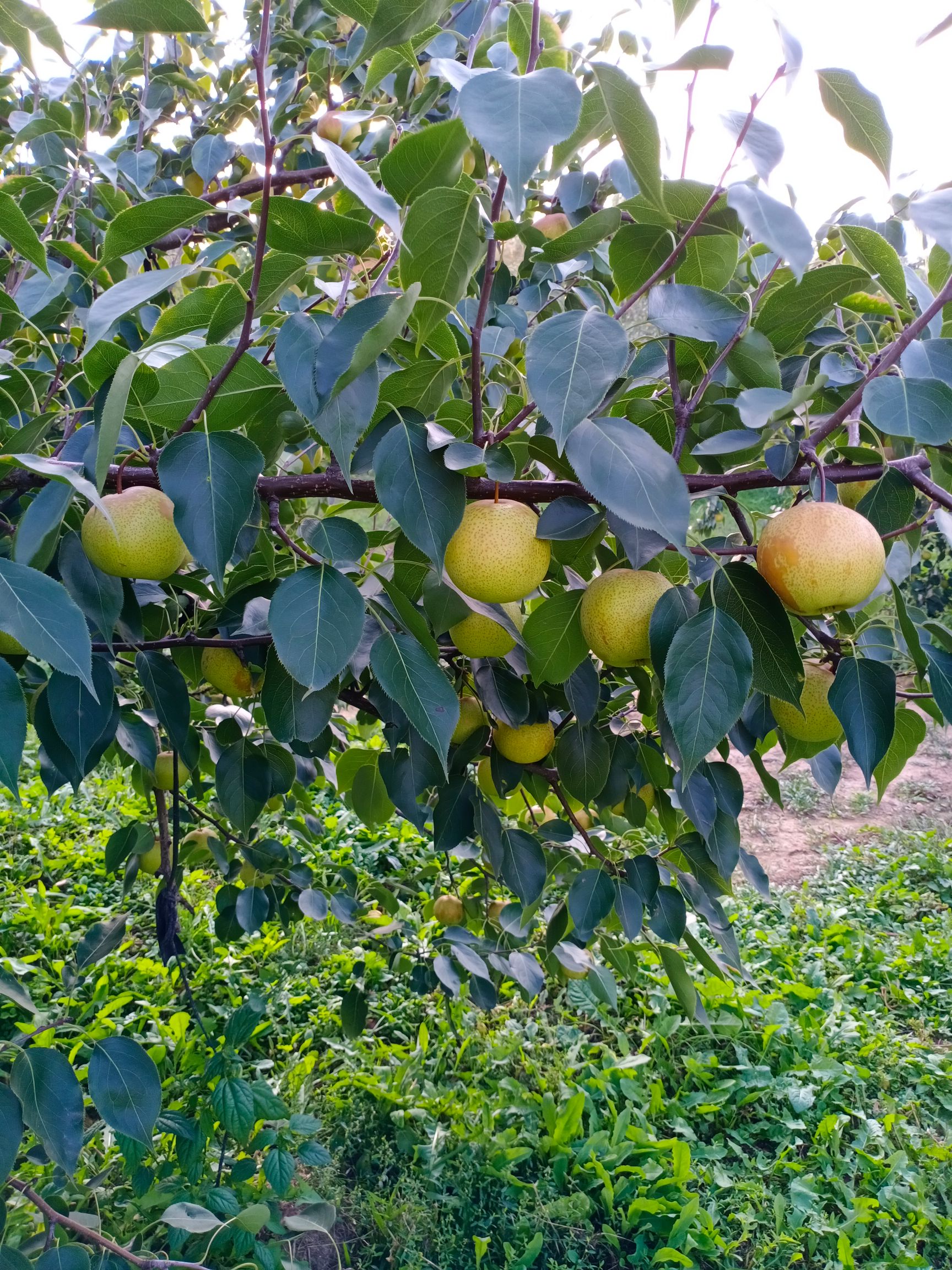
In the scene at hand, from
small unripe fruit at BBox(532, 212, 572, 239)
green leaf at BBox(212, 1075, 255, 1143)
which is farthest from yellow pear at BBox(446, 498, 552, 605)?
green leaf at BBox(212, 1075, 255, 1143)

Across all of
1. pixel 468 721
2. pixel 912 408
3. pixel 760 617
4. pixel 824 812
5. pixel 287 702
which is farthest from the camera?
pixel 824 812

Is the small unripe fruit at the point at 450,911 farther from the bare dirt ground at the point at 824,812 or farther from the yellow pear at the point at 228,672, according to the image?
the bare dirt ground at the point at 824,812

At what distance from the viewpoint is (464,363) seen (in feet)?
3.49

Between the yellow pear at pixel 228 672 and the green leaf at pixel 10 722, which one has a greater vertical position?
the green leaf at pixel 10 722

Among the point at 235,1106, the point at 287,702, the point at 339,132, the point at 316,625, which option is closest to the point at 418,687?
the point at 316,625

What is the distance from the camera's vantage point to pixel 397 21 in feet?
2.07

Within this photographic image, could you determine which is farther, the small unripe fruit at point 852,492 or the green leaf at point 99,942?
the green leaf at point 99,942

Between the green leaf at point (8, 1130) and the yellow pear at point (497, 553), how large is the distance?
87cm

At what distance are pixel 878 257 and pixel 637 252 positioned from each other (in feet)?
0.72

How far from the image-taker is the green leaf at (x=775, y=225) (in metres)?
0.57

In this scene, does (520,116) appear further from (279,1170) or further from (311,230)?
Result: (279,1170)

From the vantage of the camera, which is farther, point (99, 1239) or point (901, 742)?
point (99, 1239)

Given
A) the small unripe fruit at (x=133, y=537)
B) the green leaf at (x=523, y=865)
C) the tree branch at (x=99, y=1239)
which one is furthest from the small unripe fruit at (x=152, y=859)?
the small unripe fruit at (x=133, y=537)

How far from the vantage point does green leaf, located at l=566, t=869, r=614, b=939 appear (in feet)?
4.75
